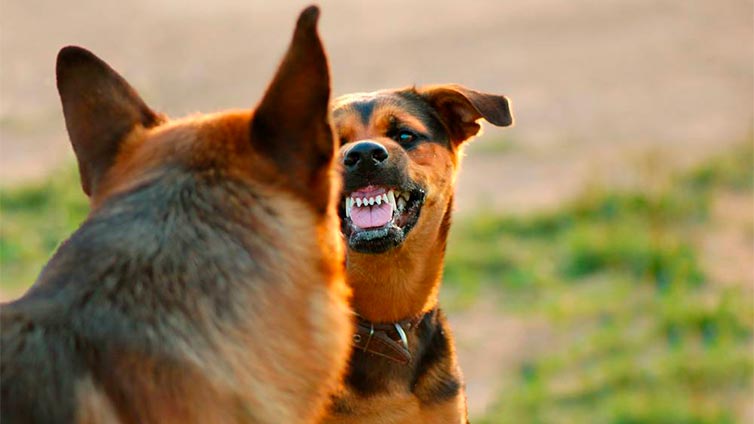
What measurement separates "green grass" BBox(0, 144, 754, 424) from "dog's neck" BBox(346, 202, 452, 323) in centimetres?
583

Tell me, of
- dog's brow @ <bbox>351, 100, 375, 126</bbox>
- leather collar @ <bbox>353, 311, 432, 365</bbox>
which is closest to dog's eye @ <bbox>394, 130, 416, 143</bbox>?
dog's brow @ <bbox>351, 100, 375, 126</bbox>

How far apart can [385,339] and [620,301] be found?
31.6 ft

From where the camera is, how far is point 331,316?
3824mm

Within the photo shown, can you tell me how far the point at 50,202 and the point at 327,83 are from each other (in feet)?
51.6

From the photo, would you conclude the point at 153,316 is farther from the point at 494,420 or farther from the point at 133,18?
the point at 133,18

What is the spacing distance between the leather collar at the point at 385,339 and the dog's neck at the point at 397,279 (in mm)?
59

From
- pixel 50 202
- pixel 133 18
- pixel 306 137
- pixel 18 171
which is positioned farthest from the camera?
pixel 133 18

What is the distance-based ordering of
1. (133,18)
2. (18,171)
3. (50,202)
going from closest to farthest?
(50,202)
(18,171)
(133,18)

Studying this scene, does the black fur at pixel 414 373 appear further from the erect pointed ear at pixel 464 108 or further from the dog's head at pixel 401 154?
the erect pointed ear at pixel 464 108

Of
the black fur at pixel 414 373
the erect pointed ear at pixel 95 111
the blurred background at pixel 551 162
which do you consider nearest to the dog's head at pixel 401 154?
the black fur at pixel 414 373

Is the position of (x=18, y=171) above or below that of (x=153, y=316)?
below

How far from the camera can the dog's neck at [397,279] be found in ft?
20.9

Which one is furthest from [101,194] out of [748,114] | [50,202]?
[748,114]

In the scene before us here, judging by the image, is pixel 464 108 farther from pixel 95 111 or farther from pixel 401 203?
pixel 95 111
